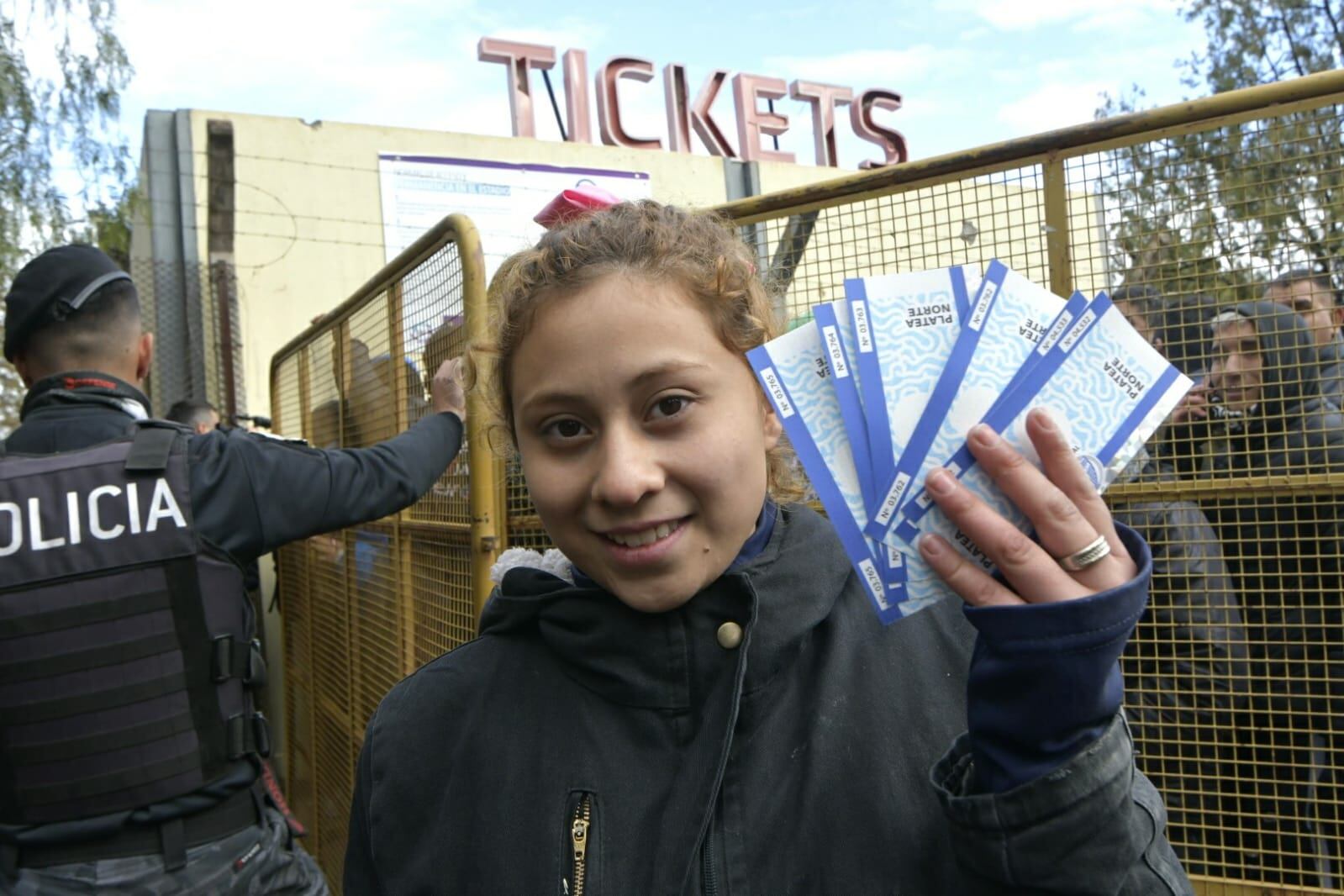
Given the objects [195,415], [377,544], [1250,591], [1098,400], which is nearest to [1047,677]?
[1098,400]

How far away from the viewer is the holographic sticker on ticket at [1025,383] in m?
0.92

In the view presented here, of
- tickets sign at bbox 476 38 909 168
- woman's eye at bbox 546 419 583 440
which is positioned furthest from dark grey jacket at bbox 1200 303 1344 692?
tickets sign at bbox 476 38 909 168

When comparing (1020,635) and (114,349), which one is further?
(114,349)

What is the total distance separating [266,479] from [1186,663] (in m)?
Result: 2.21

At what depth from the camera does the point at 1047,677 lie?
85cm

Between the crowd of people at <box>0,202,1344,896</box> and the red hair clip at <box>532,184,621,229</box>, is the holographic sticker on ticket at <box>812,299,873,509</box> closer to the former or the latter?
the crowd of people at <box>0,202,1344,896</box>

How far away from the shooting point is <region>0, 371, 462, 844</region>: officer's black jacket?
8.14 feet

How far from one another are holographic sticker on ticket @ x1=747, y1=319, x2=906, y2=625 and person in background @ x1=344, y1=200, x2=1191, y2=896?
0.13m

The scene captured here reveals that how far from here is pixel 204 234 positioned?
8609mm

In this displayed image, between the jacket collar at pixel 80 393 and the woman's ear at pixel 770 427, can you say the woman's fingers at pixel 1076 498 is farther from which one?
the jacket collar at pixel 80 393

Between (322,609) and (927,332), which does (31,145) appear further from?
(927,332)

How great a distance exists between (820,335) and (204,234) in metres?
8.90

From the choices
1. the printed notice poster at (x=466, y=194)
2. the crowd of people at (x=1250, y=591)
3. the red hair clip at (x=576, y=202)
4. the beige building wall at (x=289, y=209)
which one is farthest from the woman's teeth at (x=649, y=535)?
the printed notice poster at (x=466, y=194)

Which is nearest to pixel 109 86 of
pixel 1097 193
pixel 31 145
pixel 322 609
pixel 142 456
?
pixel 31 145
